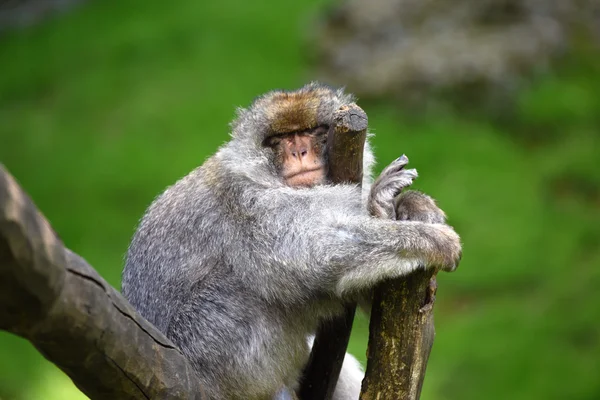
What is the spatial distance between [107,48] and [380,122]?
4532 millimetres

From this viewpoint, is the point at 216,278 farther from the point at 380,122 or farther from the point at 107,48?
the point at 107,48

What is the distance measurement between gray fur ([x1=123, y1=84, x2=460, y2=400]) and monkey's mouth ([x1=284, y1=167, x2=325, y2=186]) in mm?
98

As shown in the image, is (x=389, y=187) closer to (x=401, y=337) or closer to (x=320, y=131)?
(x=320, y=131)

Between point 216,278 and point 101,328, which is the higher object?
point 216,278

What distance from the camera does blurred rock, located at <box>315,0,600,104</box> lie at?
1198 cm

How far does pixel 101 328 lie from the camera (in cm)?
334

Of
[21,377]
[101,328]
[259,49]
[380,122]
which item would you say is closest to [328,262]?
[101,328]

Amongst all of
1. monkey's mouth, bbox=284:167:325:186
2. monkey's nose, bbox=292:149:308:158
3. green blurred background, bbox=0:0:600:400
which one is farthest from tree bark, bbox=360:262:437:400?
green blurred background, bbox=0:0:600:400

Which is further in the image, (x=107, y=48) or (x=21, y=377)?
(x=107, y=48)

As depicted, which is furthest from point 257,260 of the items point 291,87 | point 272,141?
point 291,87

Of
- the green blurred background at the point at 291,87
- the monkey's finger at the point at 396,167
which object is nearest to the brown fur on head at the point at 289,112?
the monkey's finger at the point at 396,167

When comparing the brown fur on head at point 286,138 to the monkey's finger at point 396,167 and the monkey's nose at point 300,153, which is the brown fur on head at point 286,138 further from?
the monkey's finger at point 396,167

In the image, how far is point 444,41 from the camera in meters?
12.4

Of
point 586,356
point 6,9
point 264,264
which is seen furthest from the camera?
point 6,9
